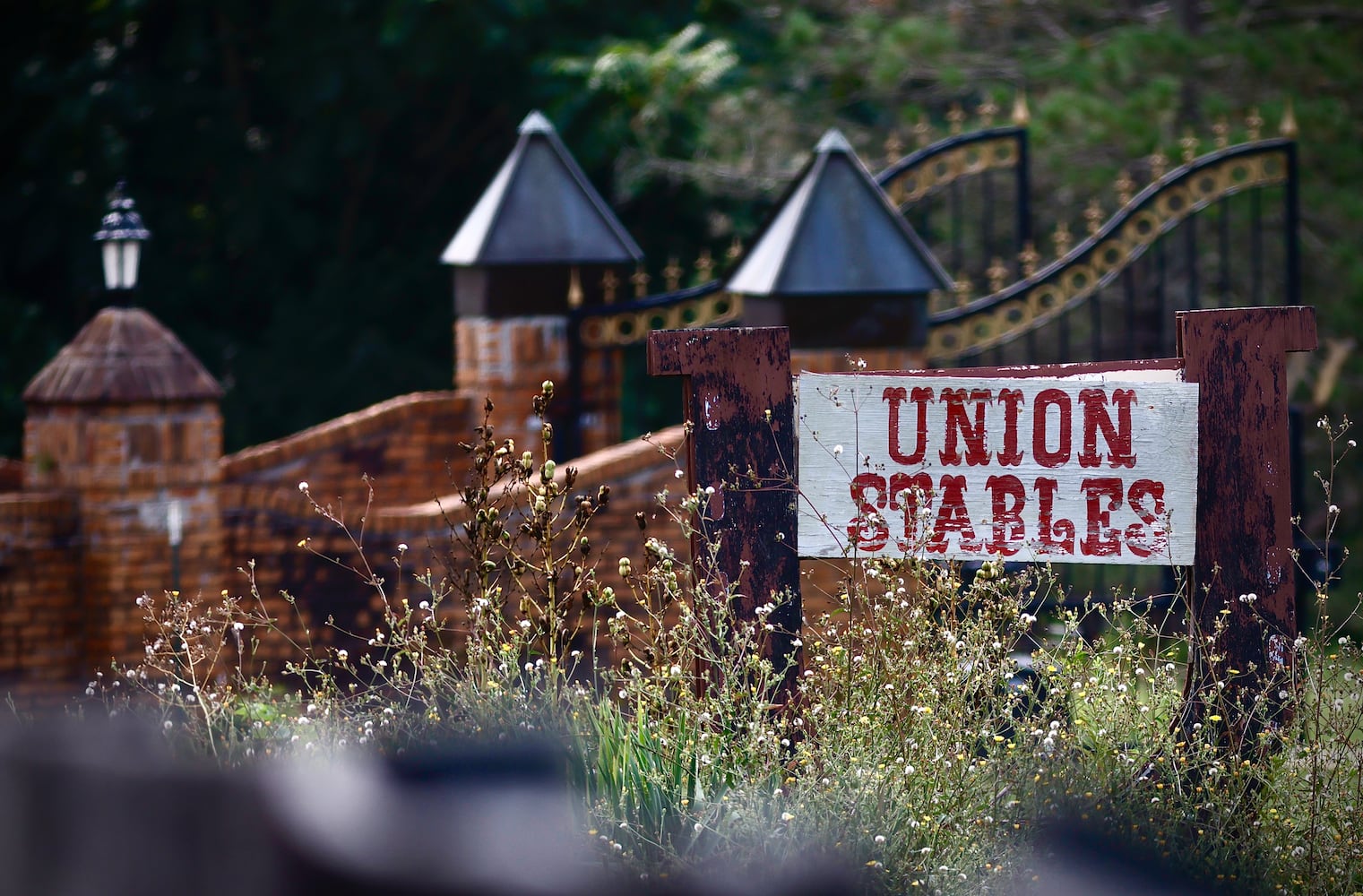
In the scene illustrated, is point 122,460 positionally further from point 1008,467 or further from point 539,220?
point 1008,467

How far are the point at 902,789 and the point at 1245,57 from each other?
9446mm

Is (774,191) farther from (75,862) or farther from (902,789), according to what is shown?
(75,862)

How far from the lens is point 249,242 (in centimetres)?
1242

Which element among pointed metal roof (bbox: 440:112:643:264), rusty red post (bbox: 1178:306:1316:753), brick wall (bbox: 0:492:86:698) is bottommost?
brick wall (bbox: 0:492:86:698)

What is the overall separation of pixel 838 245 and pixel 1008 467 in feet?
10.7

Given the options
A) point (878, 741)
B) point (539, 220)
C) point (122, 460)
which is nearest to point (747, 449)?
point (878, 741)

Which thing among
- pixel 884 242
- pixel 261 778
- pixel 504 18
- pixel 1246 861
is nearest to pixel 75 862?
pixel 261 778

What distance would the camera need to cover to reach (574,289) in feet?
26.3

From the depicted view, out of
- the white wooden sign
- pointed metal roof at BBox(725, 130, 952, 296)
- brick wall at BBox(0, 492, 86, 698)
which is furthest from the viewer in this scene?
pointed metal roof at BBox(725, 130, 952, 296)

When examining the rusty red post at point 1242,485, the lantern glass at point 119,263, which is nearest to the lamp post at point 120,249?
the lantern glass at point 119,263

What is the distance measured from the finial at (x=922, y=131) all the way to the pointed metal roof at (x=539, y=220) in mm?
4802

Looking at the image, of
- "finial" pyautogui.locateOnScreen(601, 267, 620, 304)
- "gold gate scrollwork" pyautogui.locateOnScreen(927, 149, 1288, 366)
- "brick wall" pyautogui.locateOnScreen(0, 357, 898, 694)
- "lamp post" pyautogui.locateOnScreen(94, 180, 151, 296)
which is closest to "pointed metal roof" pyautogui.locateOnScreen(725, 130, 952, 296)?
"brick wall" pyautogui.locateOnScreen(0, 357, 898, 694)

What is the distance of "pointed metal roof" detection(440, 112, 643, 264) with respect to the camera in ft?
27.0

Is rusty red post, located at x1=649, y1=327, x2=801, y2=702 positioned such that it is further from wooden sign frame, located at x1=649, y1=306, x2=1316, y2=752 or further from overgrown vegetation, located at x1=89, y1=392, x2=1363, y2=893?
overgrown vegetation, located at x1=89, y1=392, x2=1363, y2=893
